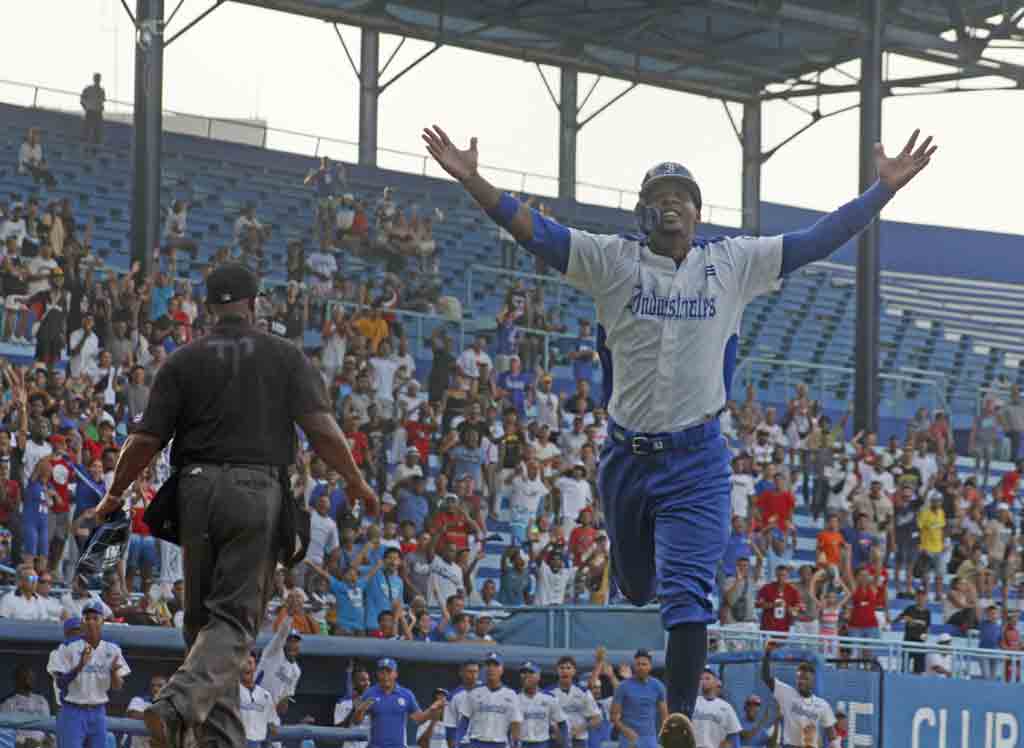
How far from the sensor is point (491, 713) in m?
17.6

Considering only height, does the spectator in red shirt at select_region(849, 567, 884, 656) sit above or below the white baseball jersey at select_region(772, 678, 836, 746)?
above

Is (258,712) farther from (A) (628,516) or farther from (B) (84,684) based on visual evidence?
(A) (628,516)

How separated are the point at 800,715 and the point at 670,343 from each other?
1134cm

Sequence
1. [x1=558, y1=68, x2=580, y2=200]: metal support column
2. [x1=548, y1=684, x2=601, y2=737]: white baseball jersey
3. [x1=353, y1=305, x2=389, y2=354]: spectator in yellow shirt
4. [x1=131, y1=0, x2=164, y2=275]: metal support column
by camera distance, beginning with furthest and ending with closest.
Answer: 1. [x1=558, y1=68, x2=580, y2=200]: metal support column
2. [x1=131, y1=0, x2=164, y2=275]: metal support column
3. [x1=353, y1=305, x2=389, y2=354]: spectator in yellow shirt
4. [x1=548, y1=684, x2=601, y2=737]: white baseball jersey

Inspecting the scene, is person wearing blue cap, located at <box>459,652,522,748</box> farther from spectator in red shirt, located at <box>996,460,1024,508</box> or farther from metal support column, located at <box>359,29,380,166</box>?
metal support column, located at <box>359,29,380,166</box>

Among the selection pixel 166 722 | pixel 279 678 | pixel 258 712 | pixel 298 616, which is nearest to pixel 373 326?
pixel 298 616

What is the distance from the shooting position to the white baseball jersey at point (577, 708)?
18.2 metres

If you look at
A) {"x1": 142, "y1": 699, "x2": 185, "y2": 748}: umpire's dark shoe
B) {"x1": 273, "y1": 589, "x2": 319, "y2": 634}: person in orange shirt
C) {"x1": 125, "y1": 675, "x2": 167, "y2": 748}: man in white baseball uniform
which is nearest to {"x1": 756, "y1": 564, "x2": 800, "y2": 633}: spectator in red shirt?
{"x1": 273, "y1": 589, "x2": 319, "y2": 634}: person in orange shirt

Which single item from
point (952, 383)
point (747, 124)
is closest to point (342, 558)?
point (952, 383)

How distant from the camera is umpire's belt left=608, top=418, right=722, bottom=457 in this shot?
24.3 ft

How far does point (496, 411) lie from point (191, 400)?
17.8 meters

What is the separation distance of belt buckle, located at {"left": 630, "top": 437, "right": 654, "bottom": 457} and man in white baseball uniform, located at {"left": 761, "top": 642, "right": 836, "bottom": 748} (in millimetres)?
11027

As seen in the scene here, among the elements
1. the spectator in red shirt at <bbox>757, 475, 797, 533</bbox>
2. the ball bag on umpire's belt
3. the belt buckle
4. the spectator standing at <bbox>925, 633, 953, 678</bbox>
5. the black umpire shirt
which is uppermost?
the black umpire shirt

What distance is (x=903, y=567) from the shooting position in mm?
25688
